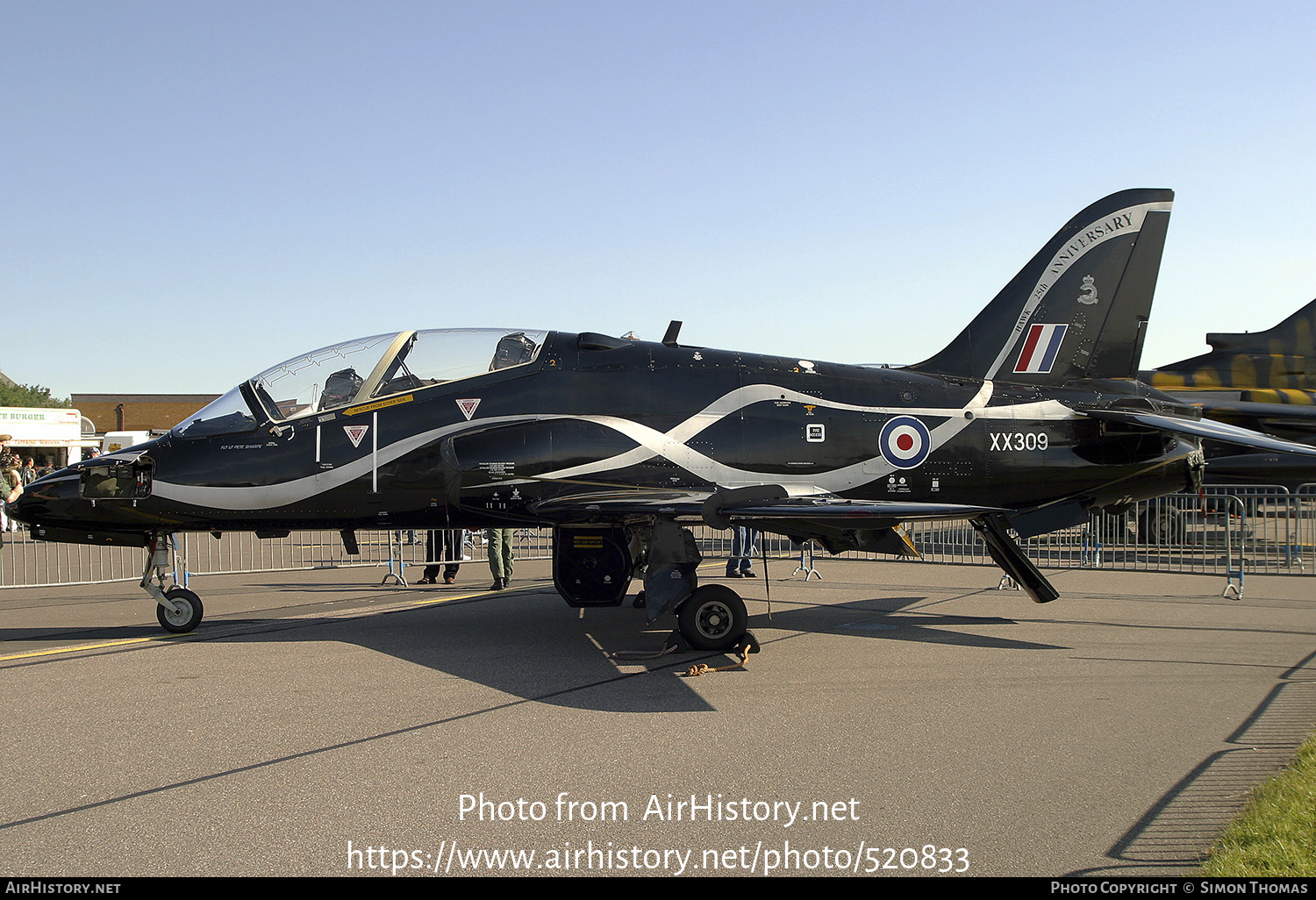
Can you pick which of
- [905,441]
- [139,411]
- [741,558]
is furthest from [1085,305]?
[139,411]

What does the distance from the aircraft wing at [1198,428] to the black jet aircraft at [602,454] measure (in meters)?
0.04

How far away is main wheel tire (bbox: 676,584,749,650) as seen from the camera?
803 centimetres

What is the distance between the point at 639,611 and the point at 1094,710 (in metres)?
5.82

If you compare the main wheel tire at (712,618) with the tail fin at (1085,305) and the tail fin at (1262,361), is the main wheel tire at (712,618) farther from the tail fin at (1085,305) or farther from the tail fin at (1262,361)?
the tail fin at (1262,361)

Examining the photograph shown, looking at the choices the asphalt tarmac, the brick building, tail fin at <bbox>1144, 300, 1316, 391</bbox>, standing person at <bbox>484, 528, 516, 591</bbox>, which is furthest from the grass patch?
the brick building

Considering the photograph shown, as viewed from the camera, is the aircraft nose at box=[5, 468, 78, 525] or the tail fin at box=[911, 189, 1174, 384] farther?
the tail fin at box=[911, 189, 1174, 384]

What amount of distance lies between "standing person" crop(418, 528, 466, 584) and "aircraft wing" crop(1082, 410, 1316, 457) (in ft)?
31.8

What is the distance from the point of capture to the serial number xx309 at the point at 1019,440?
31.3 feet

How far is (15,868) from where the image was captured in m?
3.56

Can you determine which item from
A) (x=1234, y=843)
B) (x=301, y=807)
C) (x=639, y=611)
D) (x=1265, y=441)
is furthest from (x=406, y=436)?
(x=1265, y=441)

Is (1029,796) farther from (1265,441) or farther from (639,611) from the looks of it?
(639,611)

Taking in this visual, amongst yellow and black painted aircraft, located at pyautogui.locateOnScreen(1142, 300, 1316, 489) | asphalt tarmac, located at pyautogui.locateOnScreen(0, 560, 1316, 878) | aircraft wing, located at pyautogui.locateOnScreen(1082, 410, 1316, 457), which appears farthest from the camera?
yellow and black painted aircraft, located at pyautogui.locateOnScreen(1142, 300, 1316, 489)

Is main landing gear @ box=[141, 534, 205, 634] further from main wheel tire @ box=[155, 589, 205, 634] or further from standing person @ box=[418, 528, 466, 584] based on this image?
standing person @ box=[418, 528, 466, 584]

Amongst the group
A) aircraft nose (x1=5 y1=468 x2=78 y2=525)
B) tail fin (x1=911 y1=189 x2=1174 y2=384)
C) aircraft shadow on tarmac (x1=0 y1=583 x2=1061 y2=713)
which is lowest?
aircraft shadow on tarmac (x1=0 y1=583 x2=1061 y2=713)
